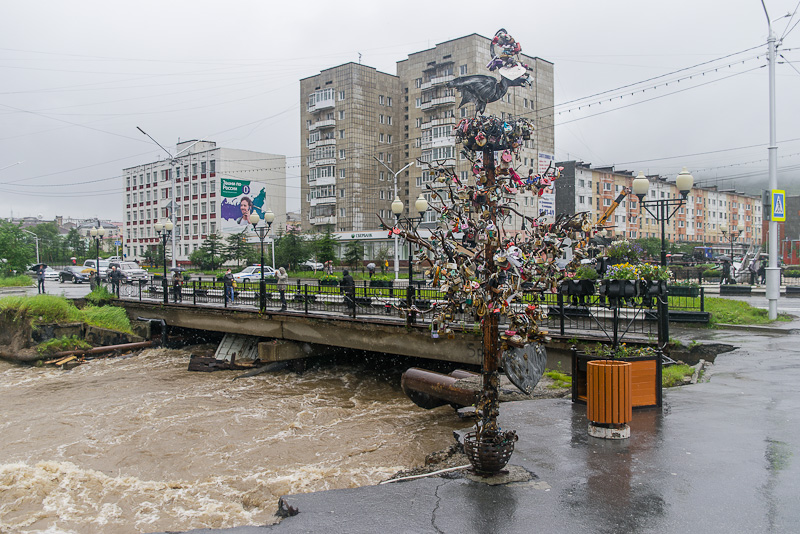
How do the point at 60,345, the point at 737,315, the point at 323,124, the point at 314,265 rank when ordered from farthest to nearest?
the point at 323,124 → the point at 314,265 → the point at 60,345 → the point at 737,315

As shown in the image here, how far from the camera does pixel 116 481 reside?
402 inches

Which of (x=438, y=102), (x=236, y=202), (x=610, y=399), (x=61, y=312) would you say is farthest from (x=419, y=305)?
(x=236, y=202)

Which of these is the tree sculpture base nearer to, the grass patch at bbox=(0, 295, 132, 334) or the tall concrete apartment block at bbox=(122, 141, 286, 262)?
the grass patch at bbox=(0, 295, 132, 334)

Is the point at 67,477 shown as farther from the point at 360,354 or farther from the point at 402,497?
the point at 360,354

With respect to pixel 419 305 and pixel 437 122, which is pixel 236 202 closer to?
pixel 437 122

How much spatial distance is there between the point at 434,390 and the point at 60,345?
18.8m

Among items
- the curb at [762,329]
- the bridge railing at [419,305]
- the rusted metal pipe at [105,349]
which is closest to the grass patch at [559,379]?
the bridge railing at [419,305]

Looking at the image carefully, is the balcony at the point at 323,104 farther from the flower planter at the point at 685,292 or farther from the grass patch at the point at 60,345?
the flower planter at the point at 685,292

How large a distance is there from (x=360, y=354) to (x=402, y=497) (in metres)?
15.5

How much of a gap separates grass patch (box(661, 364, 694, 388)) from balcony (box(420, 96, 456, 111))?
184 feet

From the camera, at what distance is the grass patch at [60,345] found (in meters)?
23.3

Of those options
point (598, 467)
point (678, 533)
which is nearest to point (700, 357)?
point (598, 467)

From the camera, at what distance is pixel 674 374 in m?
11.1

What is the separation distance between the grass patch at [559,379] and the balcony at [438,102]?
55322 mm
